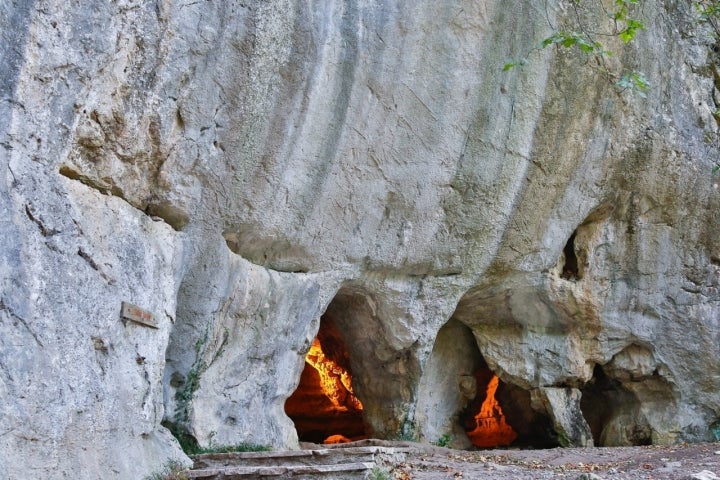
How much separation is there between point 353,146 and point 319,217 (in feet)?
3.09

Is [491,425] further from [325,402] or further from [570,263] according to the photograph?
[570,263]

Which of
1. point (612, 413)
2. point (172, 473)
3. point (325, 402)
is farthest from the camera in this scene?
point (325, 402)

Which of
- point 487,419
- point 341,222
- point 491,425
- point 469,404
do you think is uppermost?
point 341,222

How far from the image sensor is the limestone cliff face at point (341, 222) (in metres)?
5.80

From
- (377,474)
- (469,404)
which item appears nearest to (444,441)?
(469,404)

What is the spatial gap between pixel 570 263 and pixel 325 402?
5.58 m

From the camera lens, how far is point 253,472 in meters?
6.32

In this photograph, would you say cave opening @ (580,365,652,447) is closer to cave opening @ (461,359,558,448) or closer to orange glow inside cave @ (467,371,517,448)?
cave opening @ (461,359,558,448)

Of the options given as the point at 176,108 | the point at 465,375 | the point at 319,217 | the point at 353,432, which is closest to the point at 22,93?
the point at 176,108

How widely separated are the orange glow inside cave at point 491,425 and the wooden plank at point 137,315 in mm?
8646

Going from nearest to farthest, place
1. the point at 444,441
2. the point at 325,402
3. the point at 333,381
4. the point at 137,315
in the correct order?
the point at 137,315
the point at 444,441
the point at 333,381
the point at 325,402

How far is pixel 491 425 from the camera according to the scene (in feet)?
47.6

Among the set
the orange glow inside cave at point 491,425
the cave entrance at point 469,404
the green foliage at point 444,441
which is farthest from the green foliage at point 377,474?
the orange glow inside cave at point 491,425

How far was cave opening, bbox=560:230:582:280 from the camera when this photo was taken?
11945 millimetres
